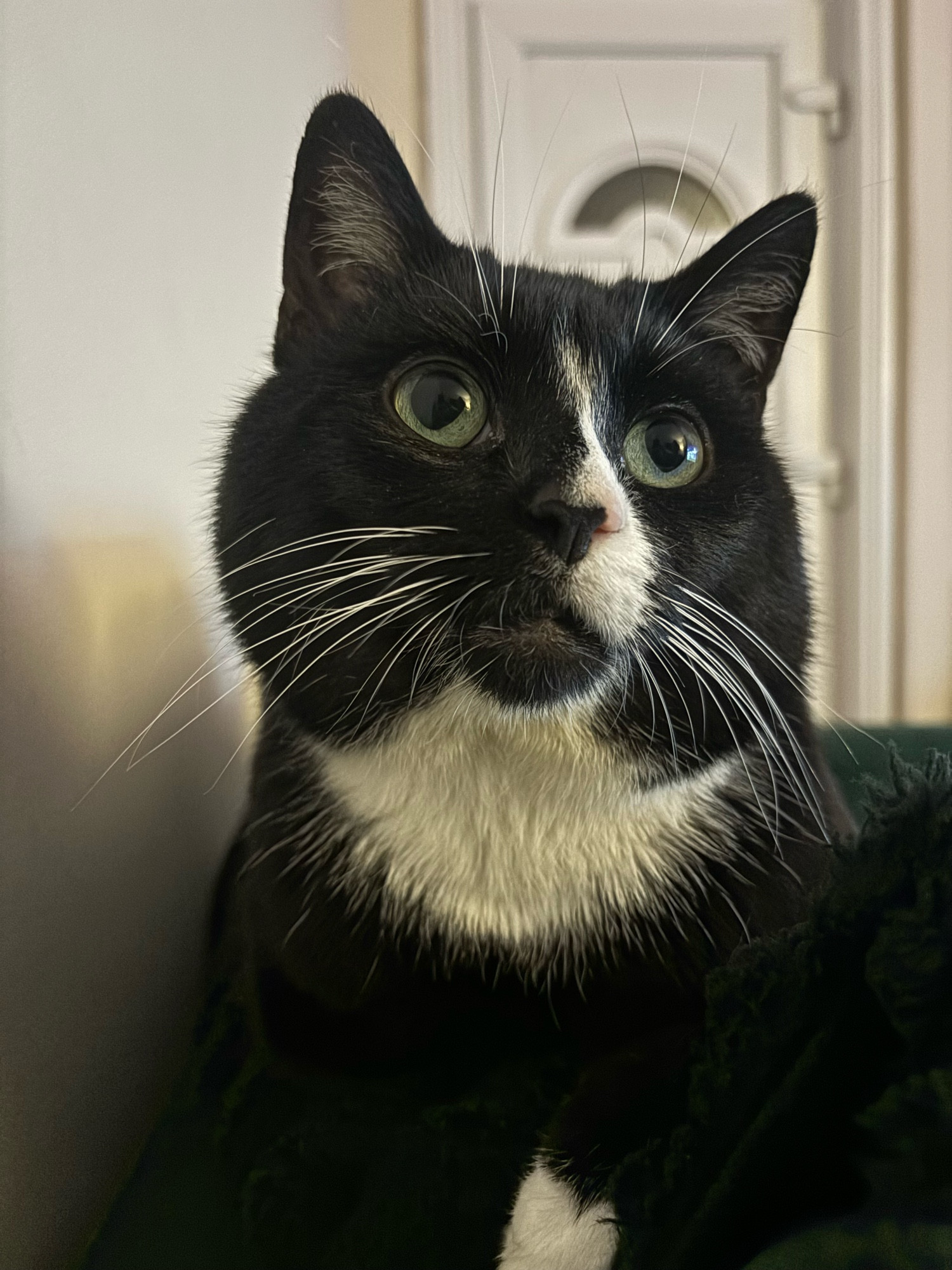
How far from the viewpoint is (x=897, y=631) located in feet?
2.32

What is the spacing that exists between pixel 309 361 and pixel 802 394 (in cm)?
38

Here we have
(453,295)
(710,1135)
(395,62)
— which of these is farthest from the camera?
(395,62)

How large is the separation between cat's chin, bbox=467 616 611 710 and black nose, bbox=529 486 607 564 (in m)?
0.03

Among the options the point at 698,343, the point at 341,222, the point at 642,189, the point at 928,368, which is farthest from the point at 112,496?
the point at 928,368

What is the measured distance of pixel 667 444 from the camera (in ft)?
1.37

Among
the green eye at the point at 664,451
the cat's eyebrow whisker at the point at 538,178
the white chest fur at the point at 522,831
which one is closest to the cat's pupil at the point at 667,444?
the green eye at the point at 664,451

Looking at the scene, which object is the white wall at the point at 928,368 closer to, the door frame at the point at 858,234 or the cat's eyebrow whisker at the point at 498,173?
the door frame at the point at 858,234

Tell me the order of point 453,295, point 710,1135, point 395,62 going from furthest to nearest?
point 395,62 → point 453,295 → point 710,1135

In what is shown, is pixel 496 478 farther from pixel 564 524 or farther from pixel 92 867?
pixel 92 867

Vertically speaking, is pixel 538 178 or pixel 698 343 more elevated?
pixel 538 178

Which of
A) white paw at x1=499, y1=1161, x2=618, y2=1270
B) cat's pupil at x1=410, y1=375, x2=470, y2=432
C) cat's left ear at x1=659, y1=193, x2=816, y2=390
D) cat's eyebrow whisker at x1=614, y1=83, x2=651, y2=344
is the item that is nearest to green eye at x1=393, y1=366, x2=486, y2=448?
cat's pupil at x1=410, y1=375, x2=470, y2=432

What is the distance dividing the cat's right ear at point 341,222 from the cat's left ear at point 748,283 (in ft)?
0.42

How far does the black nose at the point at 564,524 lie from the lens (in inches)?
13.9

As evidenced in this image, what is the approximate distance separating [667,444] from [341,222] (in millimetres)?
191
